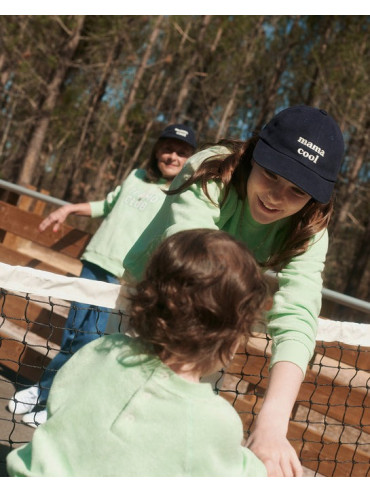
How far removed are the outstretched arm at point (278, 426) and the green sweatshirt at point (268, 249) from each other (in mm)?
52

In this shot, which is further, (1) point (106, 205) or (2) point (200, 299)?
(1) point (106, 205)

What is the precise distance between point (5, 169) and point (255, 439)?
22.2m

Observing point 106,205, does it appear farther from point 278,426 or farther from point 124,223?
point 278,426

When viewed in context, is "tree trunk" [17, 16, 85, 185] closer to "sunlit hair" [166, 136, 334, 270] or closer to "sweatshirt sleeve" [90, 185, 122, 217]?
"sweatshirt sleeve" [90, 185, 122, 217]

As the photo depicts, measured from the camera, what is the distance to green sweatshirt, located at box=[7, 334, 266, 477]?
1506 mm

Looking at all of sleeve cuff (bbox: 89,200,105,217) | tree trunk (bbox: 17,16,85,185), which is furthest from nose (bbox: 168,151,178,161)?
tree trunk (bbox: 17,16,85,185)

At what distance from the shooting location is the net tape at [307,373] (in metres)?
2.39

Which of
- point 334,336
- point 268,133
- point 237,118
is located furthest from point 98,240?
point 237,118

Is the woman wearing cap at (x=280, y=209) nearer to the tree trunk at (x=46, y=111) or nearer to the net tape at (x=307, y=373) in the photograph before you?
the net tape at (x=307, y=373)

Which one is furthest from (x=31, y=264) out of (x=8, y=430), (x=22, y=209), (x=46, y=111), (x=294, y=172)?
(x=46, y=111)

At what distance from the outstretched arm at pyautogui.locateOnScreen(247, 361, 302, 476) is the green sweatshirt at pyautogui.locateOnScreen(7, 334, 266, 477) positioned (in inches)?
2.2

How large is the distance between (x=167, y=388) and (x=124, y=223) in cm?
284

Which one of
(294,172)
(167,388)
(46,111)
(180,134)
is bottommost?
(167,388)

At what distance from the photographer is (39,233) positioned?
5.91 m
